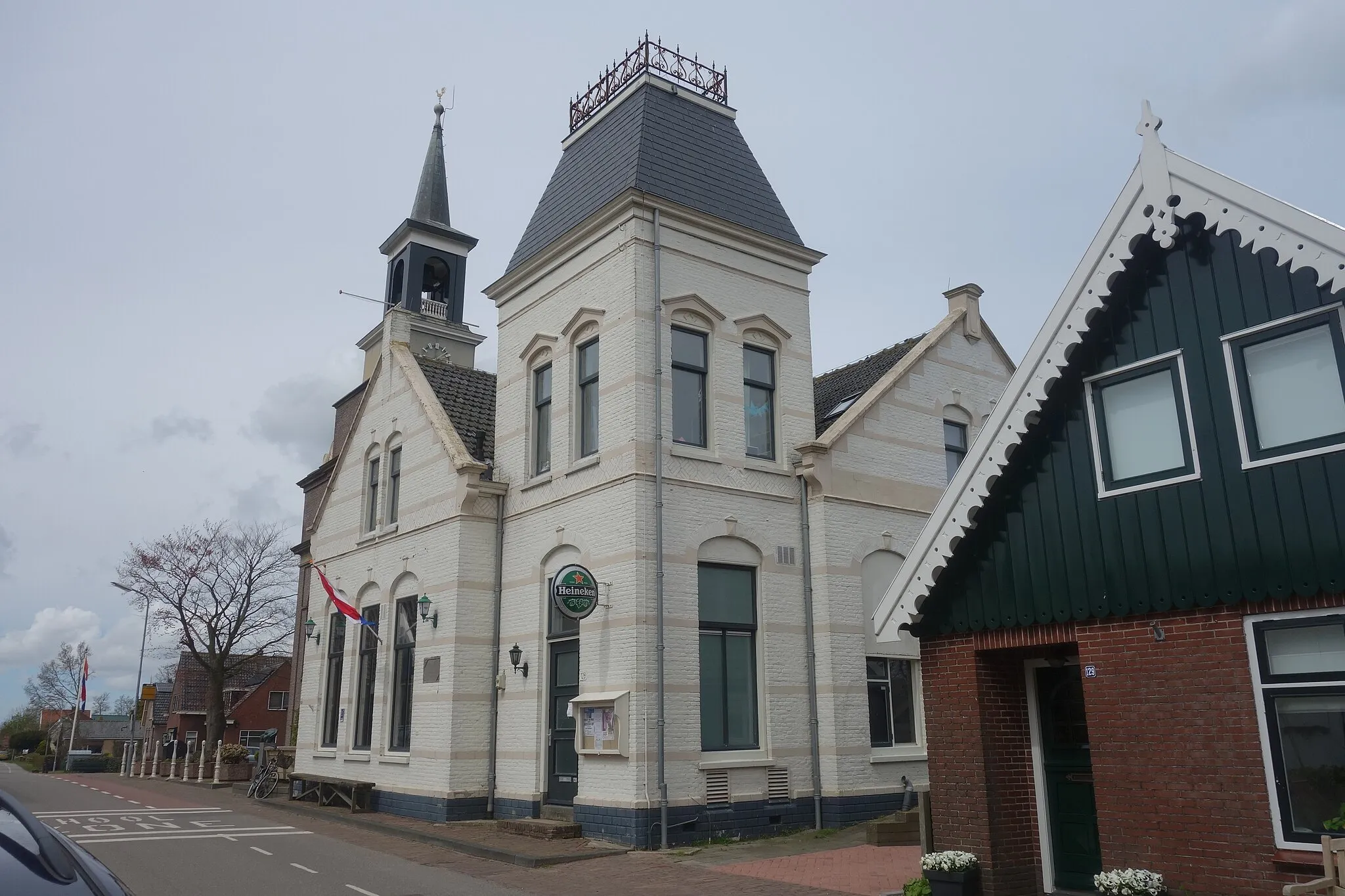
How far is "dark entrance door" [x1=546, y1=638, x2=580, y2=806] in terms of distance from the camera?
16.8 metres

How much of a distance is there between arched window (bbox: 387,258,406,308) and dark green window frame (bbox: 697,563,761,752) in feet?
69.1

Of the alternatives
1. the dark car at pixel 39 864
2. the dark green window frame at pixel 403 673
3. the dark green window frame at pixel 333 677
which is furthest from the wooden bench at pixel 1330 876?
the dark green window frame at pixel 333 677

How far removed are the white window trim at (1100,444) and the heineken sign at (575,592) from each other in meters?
8.18

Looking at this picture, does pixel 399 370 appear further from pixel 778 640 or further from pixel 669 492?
pixel 778 640

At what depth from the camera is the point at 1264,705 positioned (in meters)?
8.45

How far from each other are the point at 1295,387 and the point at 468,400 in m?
17.1

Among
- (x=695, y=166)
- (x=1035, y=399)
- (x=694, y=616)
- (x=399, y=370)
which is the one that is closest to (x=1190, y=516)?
(x=1035, y=399)

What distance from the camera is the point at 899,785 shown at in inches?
689

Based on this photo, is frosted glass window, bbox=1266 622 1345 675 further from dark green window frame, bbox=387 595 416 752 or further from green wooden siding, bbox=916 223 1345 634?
dark green window frame, bbox=387 595 416 752

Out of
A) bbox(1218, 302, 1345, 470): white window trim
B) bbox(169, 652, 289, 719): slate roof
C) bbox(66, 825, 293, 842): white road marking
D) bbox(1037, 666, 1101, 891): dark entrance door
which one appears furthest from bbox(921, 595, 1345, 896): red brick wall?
bbox(169, 652, 289, 719): slate roof

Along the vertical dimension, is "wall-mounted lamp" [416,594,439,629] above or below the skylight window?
below

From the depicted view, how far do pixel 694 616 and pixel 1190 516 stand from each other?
8591 mm

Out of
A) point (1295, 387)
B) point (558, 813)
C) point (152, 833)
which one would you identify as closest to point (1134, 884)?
point (1295, 387)

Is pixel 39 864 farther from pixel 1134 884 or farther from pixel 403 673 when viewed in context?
pixel 403 673
